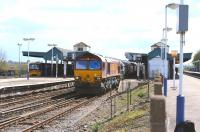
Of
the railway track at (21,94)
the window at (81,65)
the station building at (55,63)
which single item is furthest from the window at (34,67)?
the window at (81,65)

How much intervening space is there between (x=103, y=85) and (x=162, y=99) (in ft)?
100

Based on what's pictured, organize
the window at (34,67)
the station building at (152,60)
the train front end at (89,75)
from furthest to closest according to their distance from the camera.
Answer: the window at (34,67), the station building at (152,60), the train front end at (89,75)

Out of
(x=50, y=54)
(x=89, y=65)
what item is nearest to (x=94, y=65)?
(x=89, y=65)

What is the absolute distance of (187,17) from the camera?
12.7 m

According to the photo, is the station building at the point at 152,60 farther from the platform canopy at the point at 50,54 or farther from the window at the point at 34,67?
the window at the point at 34,67

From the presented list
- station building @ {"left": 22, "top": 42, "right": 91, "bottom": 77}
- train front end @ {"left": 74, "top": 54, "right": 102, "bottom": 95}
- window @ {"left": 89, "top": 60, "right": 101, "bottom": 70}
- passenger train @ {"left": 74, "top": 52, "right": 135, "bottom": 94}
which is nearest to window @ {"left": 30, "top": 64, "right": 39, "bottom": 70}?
station building @ {"left": 22, "top": 42, "right": 91, "bottom": 77}

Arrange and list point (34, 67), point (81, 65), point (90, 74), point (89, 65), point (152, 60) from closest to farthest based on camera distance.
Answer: point (90, 74), point (89, 65), point (81, 65), point (152, 60), point (34, 67)

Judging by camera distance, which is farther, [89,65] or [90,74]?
[89,65]

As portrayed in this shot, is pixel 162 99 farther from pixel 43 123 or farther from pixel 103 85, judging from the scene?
pixel 103 85

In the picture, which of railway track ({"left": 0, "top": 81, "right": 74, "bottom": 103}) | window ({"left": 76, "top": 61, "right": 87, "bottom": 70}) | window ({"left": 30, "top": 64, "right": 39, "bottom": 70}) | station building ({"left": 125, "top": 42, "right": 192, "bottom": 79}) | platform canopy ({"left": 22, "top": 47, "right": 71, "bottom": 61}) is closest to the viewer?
railway track ({"left": 0, "top": 81, "right": 74, "bottom": 103})

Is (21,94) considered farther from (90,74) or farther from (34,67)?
(34,67)

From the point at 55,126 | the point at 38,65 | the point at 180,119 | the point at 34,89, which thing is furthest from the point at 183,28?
the point at 38,65

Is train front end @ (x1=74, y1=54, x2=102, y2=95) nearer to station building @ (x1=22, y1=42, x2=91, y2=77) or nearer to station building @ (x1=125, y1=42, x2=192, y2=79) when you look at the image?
station building @ (x1=125, y1=42, x2=192, y2=79)

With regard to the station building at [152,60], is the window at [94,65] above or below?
below
